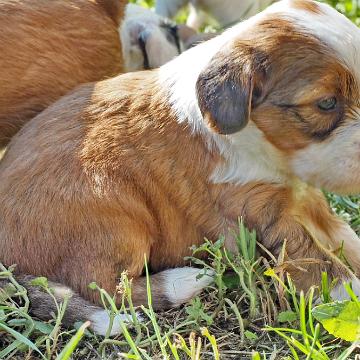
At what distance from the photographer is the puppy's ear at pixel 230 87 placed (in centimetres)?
353

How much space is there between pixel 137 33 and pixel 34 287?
2032 mm

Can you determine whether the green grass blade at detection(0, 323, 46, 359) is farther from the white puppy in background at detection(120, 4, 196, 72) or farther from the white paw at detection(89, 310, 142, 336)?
the white puppy in background at detection(120, 4, 196, 72)

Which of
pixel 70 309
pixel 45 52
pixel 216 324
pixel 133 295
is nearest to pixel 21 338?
pixel 70 309

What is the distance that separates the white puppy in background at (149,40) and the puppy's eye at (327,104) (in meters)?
1.73

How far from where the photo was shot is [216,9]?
600cm

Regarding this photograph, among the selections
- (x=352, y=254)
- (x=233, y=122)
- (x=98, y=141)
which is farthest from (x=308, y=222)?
(x=98, y=141)

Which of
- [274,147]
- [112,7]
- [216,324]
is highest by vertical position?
[112,7]

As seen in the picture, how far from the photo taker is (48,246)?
3846 mm

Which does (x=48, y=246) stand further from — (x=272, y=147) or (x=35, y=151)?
(x=272, y=147)

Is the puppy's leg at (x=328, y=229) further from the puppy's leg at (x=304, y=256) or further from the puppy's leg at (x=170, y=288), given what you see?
the puppy's leg at (x=170, y=288)

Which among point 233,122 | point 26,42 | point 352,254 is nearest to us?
point 233,122

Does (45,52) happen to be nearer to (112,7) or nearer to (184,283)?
(112,7)

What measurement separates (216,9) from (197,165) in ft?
7.77

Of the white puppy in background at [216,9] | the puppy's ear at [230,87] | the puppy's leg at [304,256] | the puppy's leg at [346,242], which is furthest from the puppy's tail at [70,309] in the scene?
the white puppy in background at [216,9]
